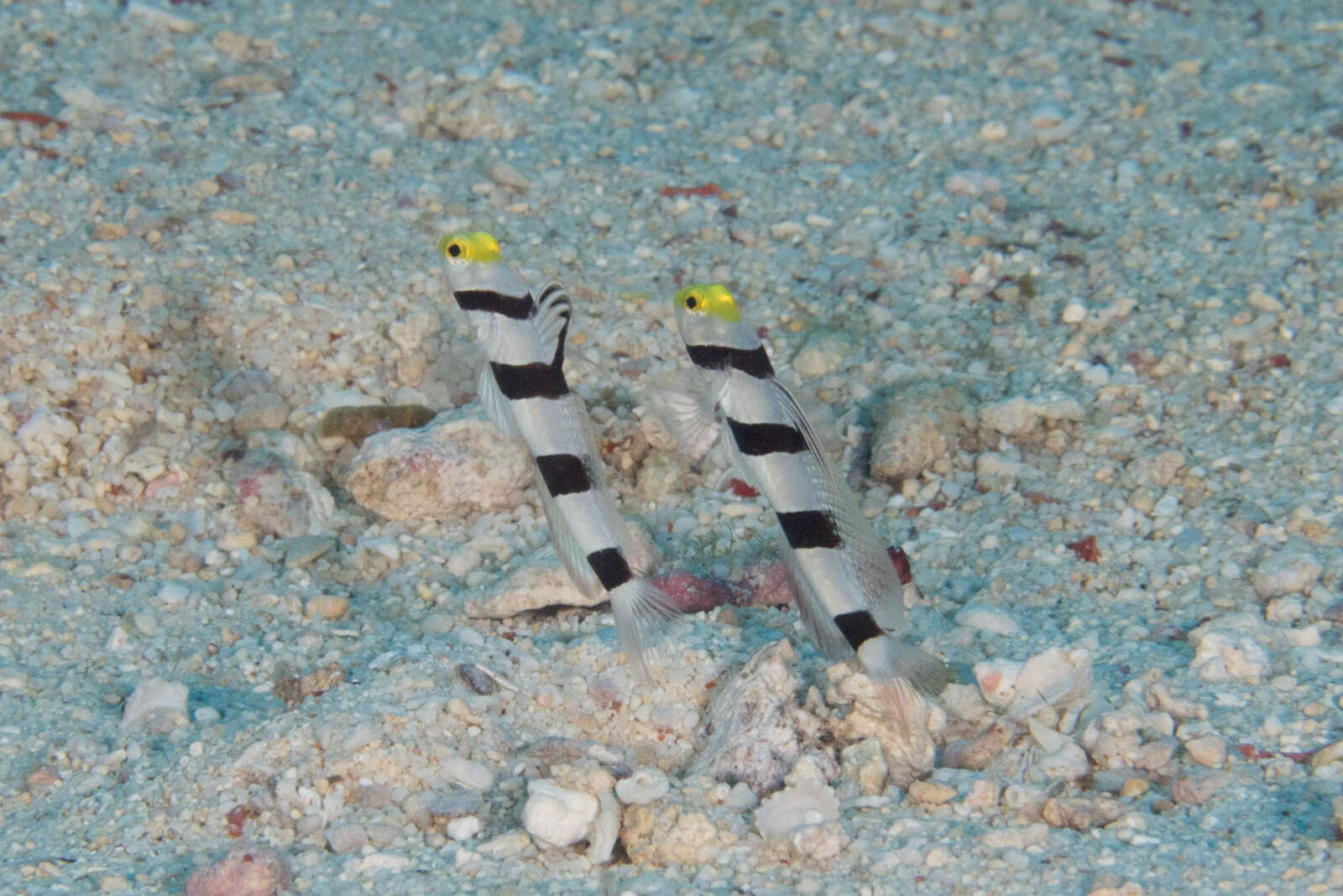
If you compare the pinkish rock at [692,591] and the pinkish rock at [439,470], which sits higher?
the pinkish rock at [439,470]

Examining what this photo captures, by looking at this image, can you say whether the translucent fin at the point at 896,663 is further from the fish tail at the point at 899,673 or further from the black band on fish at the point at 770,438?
the black band on fish at the point at 770,438

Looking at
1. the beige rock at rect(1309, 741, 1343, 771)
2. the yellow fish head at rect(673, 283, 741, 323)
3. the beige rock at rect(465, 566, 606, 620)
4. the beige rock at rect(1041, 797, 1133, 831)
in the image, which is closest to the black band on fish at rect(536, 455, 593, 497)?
the yellow fish head at rect(673, 283, 741, 323)

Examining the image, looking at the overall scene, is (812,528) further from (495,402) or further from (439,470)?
(439,470)

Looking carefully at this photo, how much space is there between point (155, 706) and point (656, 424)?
77.3 inches

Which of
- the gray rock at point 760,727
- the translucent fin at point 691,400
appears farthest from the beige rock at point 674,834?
the translucent fin at point 691,400

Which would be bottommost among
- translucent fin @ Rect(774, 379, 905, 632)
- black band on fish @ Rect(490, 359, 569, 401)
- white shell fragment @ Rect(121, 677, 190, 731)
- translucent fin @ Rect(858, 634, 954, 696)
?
white shell fragment @ Rect(121, 677, 190, 731)

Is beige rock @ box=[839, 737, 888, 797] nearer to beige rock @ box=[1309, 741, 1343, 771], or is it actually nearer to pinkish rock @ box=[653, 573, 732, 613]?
pinkish rock @ box=[653, 573, 732, 613]

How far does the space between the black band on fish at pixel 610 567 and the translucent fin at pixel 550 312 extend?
587 millimetres

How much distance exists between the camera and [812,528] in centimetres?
301

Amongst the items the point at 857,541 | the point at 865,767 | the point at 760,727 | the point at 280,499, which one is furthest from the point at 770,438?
the point at 280,499

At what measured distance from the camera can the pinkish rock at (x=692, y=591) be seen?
3.73m

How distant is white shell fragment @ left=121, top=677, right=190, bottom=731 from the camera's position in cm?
327

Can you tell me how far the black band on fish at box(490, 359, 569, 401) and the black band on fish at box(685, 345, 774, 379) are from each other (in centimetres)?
38

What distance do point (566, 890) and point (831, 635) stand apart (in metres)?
0.95
